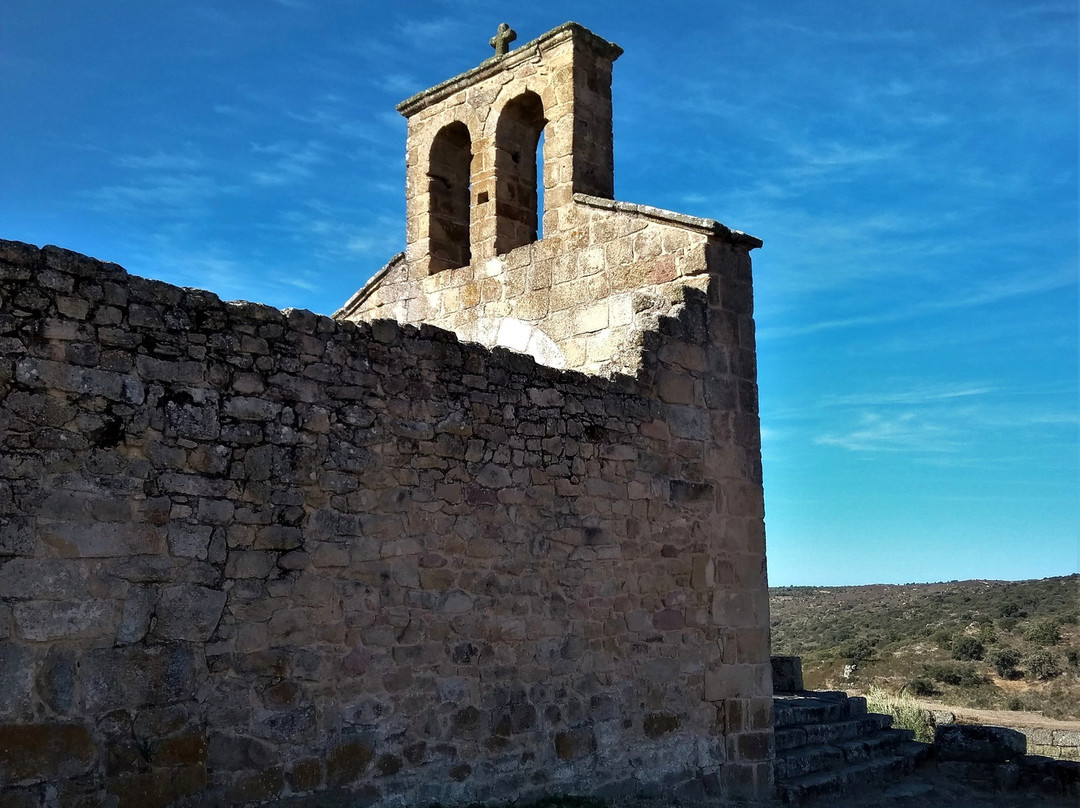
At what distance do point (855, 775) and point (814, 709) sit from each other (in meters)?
1.01

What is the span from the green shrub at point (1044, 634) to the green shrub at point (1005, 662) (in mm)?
1018

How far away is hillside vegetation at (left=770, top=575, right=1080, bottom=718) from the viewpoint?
17.1 m

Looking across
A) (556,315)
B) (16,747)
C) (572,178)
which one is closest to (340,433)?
(16,747)

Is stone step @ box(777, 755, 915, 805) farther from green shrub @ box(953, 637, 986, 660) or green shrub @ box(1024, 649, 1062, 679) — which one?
green shrub @ box(953, 637, 986, 660)

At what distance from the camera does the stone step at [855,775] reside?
25.9 ft

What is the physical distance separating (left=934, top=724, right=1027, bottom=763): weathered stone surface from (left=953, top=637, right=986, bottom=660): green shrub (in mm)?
10227

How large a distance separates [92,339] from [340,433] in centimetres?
134

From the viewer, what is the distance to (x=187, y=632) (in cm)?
479

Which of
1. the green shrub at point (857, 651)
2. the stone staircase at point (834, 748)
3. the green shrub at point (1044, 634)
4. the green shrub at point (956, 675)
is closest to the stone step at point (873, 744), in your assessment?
the stone staircase at point (834, 748)

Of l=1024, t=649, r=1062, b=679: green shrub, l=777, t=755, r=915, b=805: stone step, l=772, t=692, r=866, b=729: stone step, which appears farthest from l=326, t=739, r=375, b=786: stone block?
l=1024, t=649, r=1062, b=679: green shrub

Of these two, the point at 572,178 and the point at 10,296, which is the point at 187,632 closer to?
the point at 10,296

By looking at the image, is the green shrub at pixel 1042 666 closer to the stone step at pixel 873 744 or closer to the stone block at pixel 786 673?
the stone block at pixel 786 673

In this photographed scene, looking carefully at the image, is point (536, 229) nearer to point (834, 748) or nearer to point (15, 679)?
point (834, 748)

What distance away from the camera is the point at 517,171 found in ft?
31.1
